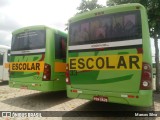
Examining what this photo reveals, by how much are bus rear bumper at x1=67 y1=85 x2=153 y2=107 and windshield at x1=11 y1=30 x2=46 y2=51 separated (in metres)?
2.75

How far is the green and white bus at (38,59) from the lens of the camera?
26.7ft

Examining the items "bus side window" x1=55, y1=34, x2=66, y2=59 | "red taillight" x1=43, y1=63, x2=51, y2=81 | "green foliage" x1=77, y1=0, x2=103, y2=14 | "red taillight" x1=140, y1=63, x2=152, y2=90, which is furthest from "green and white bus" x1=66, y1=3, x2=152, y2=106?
"green foliage" x1=77, y1=0, x2=103, y2=14

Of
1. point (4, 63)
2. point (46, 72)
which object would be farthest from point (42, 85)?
point (4, 63)

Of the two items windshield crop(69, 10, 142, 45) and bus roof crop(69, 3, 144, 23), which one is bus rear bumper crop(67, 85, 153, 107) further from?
bus roof crop(69, 3, 144, 23)

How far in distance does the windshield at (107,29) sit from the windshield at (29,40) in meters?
1.74

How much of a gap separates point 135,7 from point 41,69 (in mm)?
4246

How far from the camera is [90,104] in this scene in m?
8.34

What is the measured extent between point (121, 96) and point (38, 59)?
12.7ft

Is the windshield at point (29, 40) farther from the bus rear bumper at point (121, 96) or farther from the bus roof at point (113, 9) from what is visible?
the bus rear bumper at point (121, 96)

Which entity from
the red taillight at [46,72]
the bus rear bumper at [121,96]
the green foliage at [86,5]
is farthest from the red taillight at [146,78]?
the green foliage at [86,5]

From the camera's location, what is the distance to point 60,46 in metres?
9.00

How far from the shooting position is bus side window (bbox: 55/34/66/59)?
868 centimetres

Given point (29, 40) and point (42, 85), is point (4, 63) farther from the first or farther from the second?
point (42, 85)

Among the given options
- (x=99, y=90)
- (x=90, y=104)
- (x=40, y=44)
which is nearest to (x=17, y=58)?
(x=40, y=44)
